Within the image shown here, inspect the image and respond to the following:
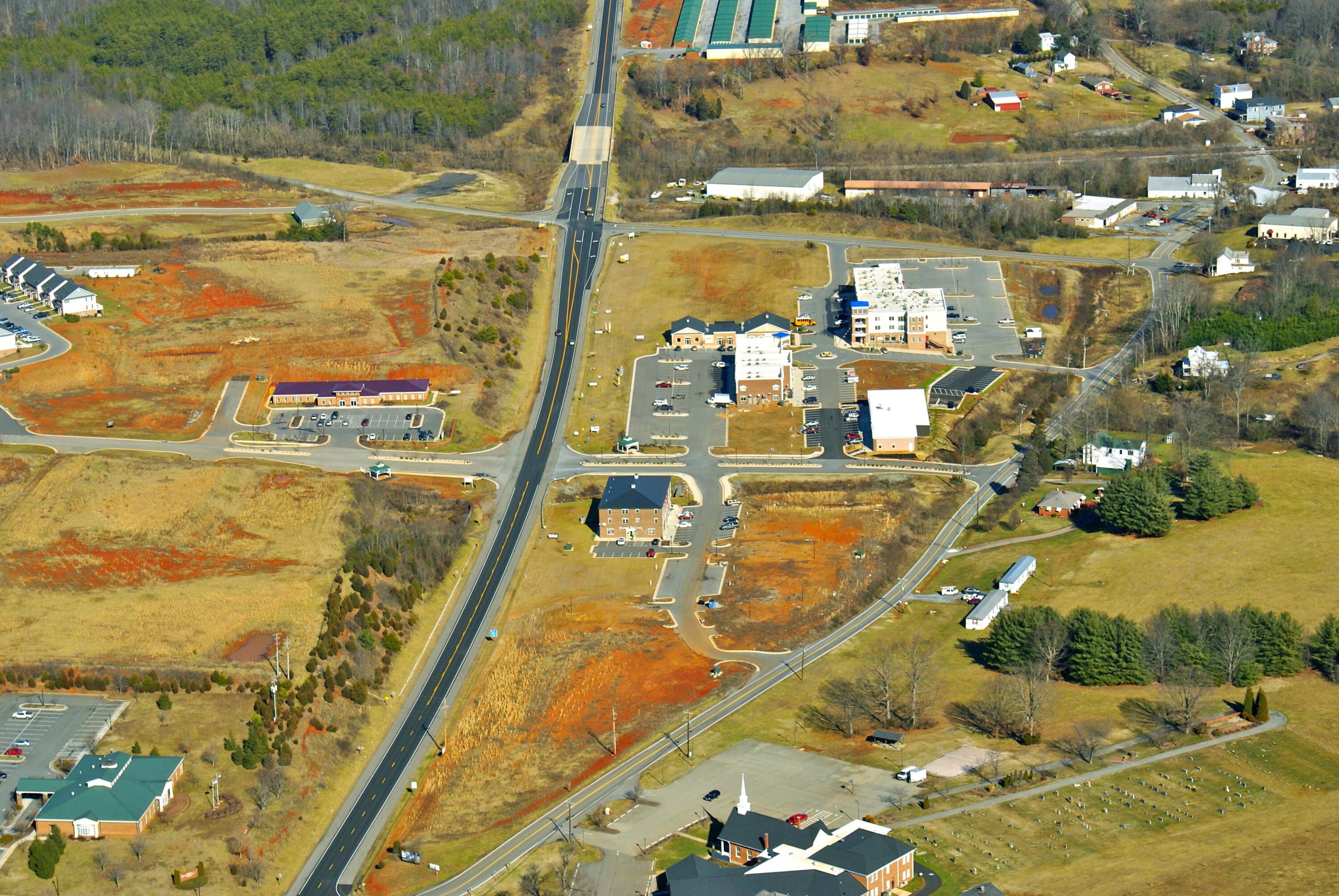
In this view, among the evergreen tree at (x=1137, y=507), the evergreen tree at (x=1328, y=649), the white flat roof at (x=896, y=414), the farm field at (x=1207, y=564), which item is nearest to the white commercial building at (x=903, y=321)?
the white flat roof at (x=896, y=414)

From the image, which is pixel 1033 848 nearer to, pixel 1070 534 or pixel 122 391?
pixel 1070 534

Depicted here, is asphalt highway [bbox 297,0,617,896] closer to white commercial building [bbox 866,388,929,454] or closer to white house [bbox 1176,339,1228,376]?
white commercial building [bbox 866,388,929,454]

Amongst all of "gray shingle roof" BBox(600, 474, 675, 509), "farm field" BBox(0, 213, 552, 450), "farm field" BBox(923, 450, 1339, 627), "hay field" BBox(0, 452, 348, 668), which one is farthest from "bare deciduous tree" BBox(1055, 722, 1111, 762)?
"farm field" BBox(0, 213, 552, 450)

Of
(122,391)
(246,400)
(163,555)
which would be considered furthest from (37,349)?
(163,555)

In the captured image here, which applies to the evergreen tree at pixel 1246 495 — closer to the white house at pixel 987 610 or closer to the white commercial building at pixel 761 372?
the white house at pixel 987 610

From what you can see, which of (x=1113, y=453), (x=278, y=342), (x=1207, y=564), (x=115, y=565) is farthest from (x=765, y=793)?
(x=278, y=342)

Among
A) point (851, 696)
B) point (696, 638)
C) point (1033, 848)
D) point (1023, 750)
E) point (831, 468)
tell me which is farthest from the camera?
point (831, 468)
